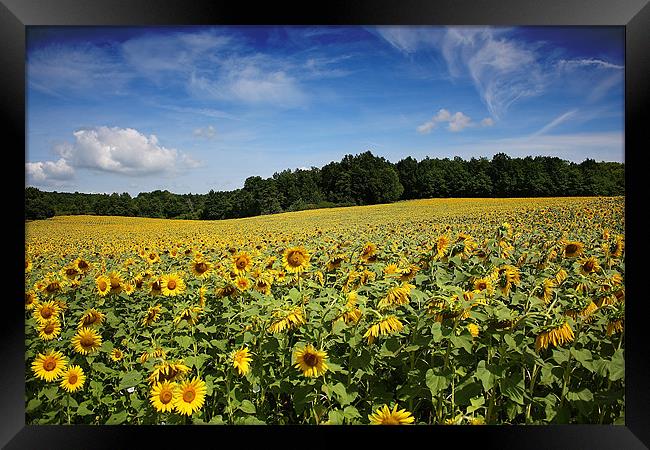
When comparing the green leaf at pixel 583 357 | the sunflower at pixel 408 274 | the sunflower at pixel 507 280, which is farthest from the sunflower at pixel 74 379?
the green leaf at pixel 583 357

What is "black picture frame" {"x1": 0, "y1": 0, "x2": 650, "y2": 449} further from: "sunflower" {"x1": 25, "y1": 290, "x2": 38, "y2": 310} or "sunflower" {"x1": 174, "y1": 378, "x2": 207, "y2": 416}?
"sunflower" {"x1": 174, "y1": 378, "x2": 207, "y2": 416}

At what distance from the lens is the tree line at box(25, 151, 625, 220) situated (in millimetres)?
2809

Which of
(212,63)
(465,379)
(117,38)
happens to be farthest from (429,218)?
(117,38)

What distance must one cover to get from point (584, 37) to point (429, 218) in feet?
4.28

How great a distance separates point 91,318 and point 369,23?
6.69 ft

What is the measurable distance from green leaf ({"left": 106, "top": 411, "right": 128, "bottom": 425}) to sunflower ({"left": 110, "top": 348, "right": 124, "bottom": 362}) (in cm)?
26

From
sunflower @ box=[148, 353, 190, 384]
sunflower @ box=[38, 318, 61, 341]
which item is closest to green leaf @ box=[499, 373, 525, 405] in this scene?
sunflower @ box=[148, 353, 190, 384]

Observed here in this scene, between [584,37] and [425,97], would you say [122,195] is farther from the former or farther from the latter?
[584,37]

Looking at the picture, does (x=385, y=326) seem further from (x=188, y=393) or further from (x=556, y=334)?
(x=188, y=393)

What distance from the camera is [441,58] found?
273cm

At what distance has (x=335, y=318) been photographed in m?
2.07

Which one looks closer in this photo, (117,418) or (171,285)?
(117,418)

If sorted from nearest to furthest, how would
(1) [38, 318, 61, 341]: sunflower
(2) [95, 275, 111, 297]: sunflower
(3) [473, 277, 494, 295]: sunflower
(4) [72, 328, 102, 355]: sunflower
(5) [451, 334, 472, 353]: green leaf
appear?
(5) [451, 334, 472, 353]: green leaf → (3) [473, 277, 494, 295]: sunflower → (4) [72, 328, 102, 355]: sunflower → (1) [38, 318, 61, 341]: sunflower → (2) [95, 275, 111, 297]: sunflower

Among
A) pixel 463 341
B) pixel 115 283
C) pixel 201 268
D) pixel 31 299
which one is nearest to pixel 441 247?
pixel 463 341
